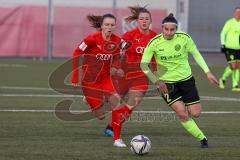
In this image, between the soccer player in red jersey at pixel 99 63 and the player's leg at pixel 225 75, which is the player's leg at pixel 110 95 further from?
the player's leg at pixel 225 75

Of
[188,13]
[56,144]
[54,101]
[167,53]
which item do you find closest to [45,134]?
[56,144]

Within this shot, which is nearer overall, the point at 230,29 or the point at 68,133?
the point at 68,133

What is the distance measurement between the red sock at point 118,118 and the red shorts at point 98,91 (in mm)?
801

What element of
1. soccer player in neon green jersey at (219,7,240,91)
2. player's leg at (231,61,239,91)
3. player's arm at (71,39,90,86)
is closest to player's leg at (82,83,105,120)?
player's arm at (71,39,90,86)

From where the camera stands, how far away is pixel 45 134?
14.4 m

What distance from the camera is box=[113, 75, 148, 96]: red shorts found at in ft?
48.3

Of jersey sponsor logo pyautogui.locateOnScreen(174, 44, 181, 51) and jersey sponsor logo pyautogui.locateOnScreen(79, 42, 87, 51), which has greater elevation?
jersey sponsor logo pyautogui.locateOnScreen(174, 44, 181, 51)

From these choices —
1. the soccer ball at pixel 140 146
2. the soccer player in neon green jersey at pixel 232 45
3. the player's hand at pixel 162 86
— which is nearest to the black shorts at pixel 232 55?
the soccer player in neon green jersey at pixel 232 45

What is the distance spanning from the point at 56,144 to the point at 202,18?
112 ft

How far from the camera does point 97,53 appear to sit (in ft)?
48.1

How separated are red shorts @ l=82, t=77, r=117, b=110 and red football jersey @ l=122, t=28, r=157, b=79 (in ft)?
1.63

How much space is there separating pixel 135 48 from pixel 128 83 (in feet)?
2.10

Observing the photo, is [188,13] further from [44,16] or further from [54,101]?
[54,101]

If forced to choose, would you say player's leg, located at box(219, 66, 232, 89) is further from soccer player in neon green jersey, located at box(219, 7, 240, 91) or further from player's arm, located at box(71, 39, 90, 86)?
player's arm, located at box(71, 39, 90, 86)
